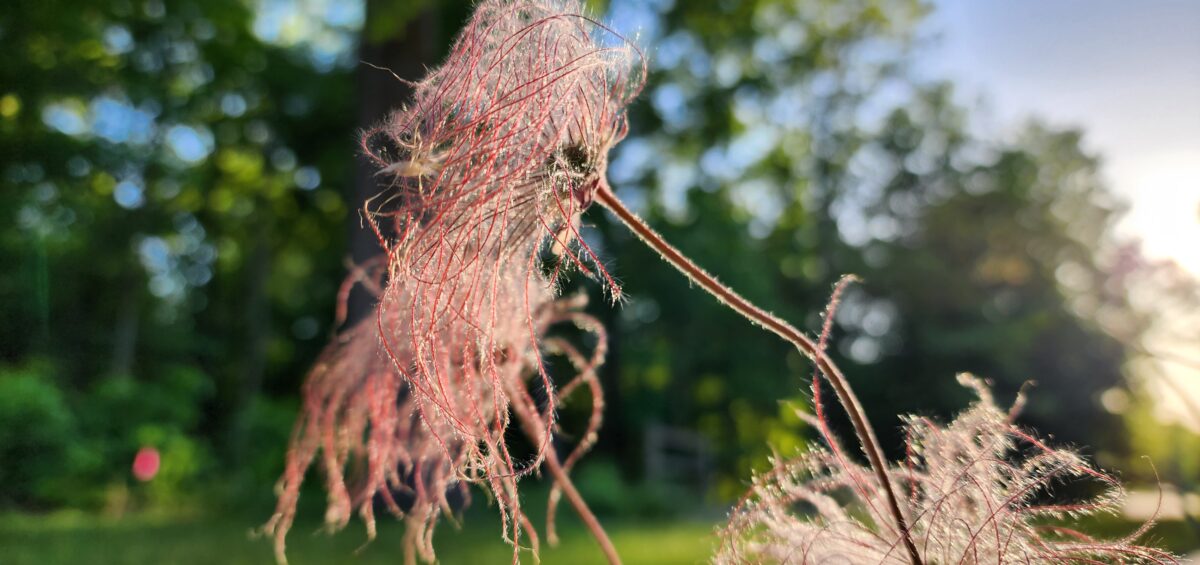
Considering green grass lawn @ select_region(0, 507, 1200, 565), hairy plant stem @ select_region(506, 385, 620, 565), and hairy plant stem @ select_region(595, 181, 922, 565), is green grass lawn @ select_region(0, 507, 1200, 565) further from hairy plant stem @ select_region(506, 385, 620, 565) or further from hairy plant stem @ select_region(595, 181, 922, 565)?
hairy plant stem @ select_region(595, 181, 922, 565)

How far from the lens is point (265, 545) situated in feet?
21.5

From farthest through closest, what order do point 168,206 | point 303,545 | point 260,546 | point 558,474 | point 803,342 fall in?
point 168,206
point 303,545
point 260,546
point 558,474
point 803,342

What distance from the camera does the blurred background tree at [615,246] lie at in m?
12.2

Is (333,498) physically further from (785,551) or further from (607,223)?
(607,223)

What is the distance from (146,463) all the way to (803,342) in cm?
1508

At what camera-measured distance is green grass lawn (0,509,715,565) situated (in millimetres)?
5727

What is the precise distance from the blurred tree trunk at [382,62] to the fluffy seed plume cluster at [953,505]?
21.4 ft

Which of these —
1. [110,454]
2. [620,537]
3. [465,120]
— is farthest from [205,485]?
[465,120]

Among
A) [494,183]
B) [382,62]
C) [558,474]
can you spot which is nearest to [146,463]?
[382,62]

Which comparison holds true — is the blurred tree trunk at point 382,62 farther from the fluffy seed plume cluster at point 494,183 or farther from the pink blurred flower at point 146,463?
the pink blurred flower at point 146,463

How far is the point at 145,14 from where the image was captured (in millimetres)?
11930

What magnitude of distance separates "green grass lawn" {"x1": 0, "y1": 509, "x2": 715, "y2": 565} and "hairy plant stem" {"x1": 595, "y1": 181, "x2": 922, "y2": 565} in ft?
13.7

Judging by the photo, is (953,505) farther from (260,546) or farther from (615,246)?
(615,246)

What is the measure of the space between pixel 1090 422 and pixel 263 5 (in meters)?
17.4
